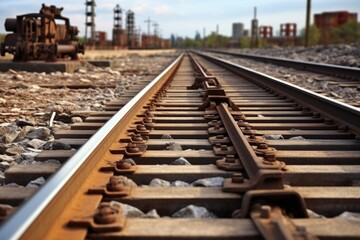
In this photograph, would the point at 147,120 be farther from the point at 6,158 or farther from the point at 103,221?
the point at 103,221

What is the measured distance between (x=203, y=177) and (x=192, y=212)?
57cm

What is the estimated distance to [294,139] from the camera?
376 centimetres

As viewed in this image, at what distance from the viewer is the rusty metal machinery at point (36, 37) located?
547 inches

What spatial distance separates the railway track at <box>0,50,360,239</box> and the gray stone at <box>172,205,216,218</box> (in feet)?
0.03

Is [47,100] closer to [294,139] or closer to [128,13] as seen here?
[294,139]

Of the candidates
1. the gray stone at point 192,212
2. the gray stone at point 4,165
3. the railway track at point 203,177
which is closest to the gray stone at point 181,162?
the railway track at point 203,177

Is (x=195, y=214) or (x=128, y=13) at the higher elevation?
(x=128, y=13)

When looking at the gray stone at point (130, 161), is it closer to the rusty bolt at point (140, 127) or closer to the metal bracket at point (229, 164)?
the metal bracket at point (229, 164)

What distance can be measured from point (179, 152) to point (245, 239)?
1.46m

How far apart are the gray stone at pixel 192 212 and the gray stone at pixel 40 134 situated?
7.91 feet

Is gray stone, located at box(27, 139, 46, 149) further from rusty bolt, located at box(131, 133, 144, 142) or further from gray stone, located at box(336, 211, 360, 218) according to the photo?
gray stone, located at box(336, 211, 360, 218)

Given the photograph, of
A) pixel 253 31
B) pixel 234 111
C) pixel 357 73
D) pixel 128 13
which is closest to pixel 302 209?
pixel 234 111

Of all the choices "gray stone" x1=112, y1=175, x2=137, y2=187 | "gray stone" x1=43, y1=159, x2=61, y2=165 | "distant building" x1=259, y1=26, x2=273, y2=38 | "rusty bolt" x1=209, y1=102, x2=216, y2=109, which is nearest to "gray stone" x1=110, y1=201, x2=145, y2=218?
"gray stone" x1=112, y1=175, x2=137, y2=187

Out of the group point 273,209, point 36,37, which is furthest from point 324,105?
point 36,37
